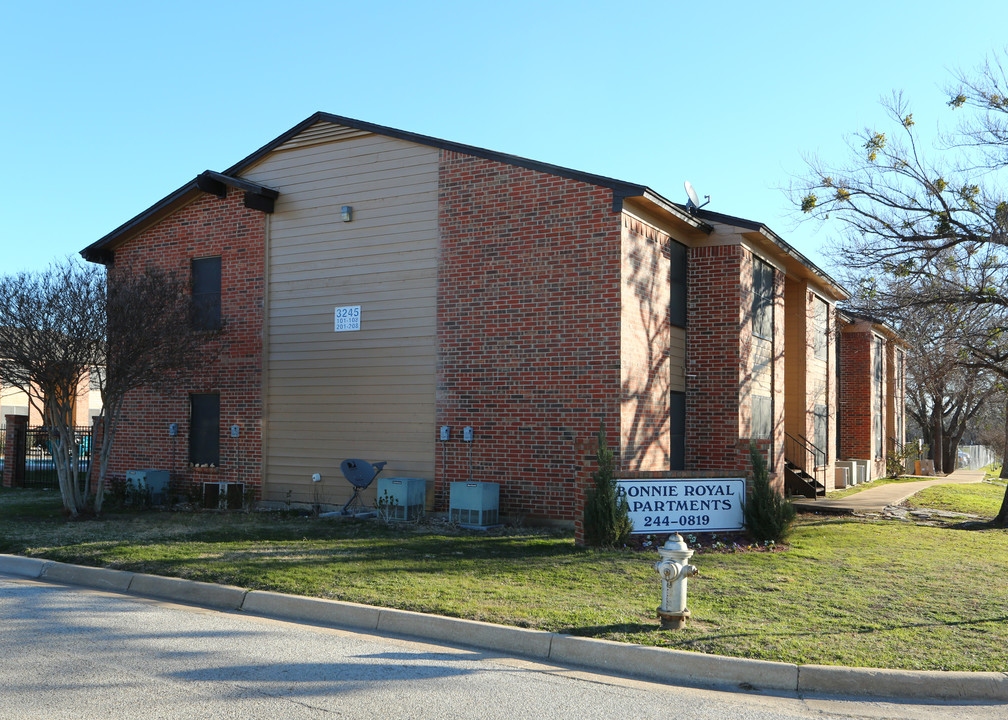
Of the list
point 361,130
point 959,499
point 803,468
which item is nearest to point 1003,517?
point 959,499

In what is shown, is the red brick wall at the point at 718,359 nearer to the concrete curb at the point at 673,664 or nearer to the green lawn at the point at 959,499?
the green lawn at the point at 959,499

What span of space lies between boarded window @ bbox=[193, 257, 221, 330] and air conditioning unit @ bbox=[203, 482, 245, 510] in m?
3.13

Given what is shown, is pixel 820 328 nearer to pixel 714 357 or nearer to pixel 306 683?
pixel 714 357

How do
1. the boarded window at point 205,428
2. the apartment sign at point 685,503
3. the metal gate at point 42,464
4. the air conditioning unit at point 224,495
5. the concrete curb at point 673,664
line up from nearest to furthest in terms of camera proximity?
the concrete curb at point 673,664, the apartment sign at point 685,503, the air conditioning unit at point 224,495, the boarded window at point 205,428, the metal gate at point 42,464

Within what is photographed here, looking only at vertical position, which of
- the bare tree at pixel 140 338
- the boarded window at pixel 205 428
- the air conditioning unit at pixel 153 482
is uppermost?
the bare tree at pixel 140 338

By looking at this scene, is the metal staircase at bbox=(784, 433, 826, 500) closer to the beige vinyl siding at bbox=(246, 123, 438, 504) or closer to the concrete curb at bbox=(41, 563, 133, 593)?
the beige vinyl siding at bbox=(246, 123, 438, 504)

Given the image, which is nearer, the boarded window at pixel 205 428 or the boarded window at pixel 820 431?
the boarded window at pixel 205 428

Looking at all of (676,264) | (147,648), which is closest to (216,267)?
(676,264)

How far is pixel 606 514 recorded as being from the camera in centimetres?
1098

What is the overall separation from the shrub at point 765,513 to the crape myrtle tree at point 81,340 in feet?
32.7

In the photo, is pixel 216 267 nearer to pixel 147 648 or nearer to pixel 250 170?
pixel 250 170

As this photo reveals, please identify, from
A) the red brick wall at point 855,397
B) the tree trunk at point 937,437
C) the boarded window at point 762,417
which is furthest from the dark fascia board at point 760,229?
the tree trunk at point 937,437

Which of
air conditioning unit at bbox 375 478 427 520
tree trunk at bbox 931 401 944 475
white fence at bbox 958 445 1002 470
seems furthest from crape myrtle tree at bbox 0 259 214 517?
white fence at bbox 958 445 1002 470

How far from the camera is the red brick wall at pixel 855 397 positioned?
27.5 m
